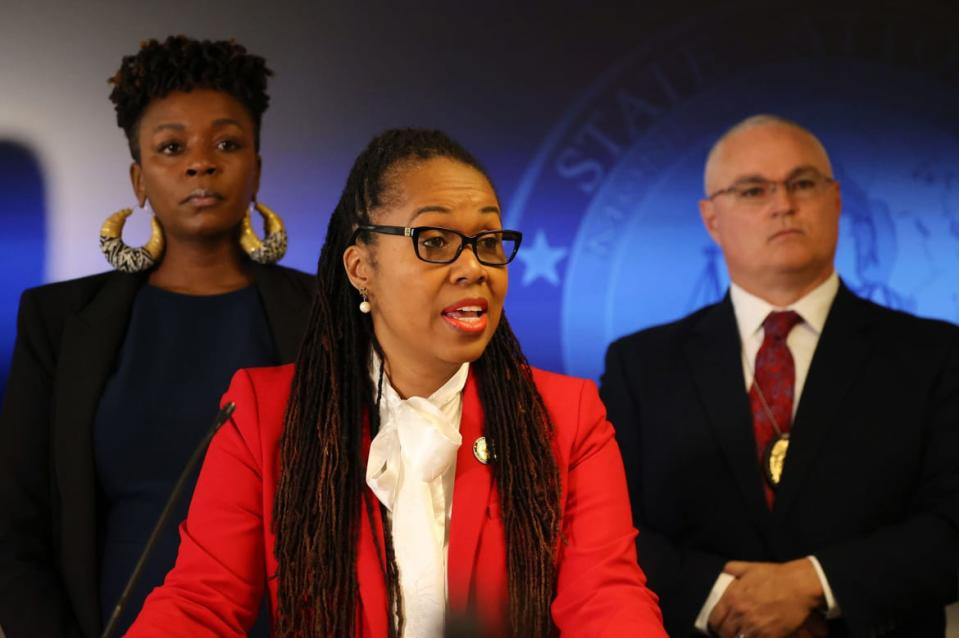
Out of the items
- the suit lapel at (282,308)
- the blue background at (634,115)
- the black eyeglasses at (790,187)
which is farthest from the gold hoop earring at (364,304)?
the blue background at (634,115)

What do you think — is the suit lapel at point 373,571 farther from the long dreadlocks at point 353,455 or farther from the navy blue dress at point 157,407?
the navy blue dress at point 157,407

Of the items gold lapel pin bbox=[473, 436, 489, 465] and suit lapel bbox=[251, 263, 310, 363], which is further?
suit lapel bbox=[251, 263, 310, 363]

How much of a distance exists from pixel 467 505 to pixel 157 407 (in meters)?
0.89

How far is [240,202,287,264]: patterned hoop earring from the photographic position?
106 inches

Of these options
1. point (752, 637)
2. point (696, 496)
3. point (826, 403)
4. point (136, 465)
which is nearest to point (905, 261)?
point (826, 403)

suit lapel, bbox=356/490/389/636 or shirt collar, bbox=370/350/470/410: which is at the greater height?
shirt collar, bbox=370/350/470/410

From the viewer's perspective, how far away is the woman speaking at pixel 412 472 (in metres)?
1.96

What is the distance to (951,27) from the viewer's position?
3834 mm

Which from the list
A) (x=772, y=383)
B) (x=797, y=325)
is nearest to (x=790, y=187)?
(x=797, y=325)

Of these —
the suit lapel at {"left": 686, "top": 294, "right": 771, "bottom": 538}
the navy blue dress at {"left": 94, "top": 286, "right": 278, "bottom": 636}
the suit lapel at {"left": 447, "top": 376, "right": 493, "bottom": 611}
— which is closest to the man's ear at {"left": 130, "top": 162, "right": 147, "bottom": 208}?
the navy blue dress at {"left": 94, "top": 286, "right": 278, "bottom": 636}

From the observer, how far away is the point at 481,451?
210cm

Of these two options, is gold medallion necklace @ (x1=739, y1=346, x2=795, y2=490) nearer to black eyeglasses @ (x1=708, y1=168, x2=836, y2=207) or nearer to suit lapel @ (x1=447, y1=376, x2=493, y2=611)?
black eyeglasses @ (x1=708, y1=168, x2=836, y2=207)

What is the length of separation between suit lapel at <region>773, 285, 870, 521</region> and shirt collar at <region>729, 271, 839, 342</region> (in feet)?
0.08

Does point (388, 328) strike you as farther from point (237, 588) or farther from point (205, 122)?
point (205, 122)
